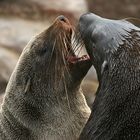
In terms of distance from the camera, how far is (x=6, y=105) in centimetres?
986

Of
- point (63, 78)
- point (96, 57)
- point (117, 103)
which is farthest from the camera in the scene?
point (63, 78)

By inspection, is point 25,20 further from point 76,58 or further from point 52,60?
point 76,58

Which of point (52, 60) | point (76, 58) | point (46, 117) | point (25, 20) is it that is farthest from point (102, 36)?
point (25, 20)

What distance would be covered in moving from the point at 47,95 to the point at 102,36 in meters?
1.36

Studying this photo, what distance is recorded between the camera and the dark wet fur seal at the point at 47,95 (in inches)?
378

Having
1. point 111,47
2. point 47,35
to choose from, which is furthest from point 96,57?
point 47,35

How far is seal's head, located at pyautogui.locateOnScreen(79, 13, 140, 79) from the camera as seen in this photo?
8625 millimetres

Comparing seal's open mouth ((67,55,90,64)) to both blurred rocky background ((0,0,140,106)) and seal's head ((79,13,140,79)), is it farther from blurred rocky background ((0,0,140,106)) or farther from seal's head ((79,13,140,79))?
blurred rocky background ((0,0,140,106))

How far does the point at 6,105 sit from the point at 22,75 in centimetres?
48

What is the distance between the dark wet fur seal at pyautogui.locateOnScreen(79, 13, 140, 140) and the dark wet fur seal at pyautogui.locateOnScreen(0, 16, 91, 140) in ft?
2.30

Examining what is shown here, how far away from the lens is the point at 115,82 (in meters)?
8.38

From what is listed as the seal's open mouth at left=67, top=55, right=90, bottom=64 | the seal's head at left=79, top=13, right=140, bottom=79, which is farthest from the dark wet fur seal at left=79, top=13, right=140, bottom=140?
the seal's open mouth at left=67, top=55, right=90, bottom=64

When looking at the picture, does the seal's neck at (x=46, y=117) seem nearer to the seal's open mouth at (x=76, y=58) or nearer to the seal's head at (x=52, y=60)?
the seal's head at (x=52, y=60)

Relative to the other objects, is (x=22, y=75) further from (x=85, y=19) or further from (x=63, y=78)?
(x=85, y=19)
